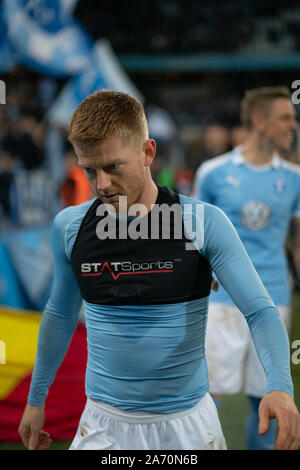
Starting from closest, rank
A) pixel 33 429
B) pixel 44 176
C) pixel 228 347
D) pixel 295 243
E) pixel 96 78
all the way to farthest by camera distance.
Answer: pixel 33 429, pixel 228 347, pixel 295 243, pixel 96 78, pixel 44 176

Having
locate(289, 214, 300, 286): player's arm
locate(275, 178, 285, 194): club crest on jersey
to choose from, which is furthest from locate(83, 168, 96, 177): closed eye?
locate(289, 214, 300, 286): player's arm

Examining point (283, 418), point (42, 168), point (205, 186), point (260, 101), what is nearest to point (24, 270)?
point (42, 168)

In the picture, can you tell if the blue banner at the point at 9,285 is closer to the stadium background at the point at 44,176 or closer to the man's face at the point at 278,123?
the stadium background at the point at 44,176

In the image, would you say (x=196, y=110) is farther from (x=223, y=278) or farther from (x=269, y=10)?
(x=223, y=278)

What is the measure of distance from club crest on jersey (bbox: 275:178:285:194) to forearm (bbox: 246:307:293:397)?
1.70 m

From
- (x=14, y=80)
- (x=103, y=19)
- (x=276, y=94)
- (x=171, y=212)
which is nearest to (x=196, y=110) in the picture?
(x=103, y=19)

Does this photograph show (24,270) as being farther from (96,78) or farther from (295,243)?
(295,243)

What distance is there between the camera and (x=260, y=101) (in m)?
3.19

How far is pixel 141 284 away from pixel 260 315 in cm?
31

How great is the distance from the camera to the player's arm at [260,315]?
4.12 feet

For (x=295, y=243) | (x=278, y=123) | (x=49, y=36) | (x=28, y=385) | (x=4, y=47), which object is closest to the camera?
(x=278, y=123)

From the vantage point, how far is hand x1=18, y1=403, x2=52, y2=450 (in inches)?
67.1

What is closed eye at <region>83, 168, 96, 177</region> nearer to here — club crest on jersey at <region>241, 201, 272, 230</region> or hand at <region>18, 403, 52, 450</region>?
hand at <region>18, 403, 52, 450</region>

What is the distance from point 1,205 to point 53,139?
3.79 feet
